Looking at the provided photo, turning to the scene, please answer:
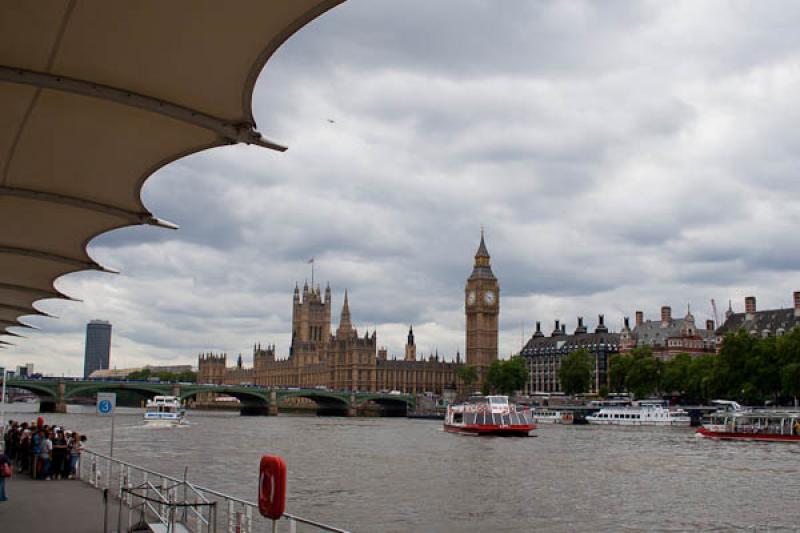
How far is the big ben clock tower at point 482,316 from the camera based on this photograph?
161750 millimetres

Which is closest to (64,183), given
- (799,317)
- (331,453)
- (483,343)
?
(331,453)

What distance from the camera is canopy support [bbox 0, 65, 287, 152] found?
6566 mm

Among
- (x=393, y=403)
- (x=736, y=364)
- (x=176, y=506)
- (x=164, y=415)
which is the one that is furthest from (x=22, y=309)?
(x=393, y=403)

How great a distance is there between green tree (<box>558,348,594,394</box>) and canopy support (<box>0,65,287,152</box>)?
113578mm

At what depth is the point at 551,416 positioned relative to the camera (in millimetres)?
102250

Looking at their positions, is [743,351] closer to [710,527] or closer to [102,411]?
[710,527]

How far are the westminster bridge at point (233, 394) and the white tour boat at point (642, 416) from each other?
3402 cm

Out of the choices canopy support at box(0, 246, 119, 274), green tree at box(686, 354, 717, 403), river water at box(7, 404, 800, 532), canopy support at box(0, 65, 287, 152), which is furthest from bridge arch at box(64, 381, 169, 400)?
canopy support at box(0, 65, 287, 152)

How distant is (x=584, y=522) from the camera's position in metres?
22.8

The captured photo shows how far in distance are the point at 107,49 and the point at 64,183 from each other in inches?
134

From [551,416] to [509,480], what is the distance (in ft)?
234

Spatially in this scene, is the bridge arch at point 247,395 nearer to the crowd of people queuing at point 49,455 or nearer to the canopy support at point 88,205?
the crowd of people queuing at point 49,455

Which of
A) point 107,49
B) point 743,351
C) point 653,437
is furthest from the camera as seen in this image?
point 743,351

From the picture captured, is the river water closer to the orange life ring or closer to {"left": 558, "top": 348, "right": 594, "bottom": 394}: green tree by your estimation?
the orange life ring
